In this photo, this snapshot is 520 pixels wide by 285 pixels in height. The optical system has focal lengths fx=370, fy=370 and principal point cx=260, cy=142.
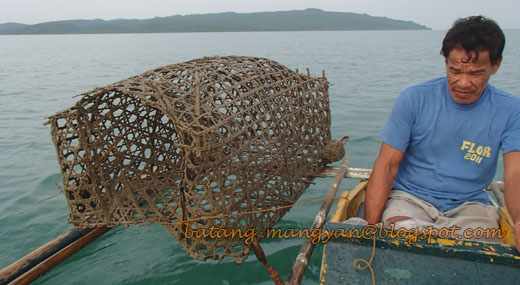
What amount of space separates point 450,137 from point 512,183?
1.18 ft

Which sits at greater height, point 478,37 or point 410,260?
point 478,37

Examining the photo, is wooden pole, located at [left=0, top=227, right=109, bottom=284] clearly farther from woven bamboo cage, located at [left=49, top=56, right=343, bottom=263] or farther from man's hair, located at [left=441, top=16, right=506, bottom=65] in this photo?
man's hair, located at [left=441, top=16, right=506, bottom=65]

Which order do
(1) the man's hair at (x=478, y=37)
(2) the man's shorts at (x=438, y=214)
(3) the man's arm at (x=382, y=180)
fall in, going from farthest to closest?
(3) the man's arm at (x=382, y=180) < (2) the man's shorts at (x=438, y=214) < (1) the man's hair at (x=478, y=37)

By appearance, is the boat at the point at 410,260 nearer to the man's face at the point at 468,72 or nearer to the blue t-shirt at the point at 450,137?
the blue t-shirt at the point at 450,137

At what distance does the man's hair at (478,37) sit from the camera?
1.75m

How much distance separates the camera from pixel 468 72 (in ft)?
5.95

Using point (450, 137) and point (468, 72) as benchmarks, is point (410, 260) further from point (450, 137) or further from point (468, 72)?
point (468, 72)

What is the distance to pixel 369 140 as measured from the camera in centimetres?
672

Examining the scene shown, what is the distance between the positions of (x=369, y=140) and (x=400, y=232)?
5254 millimetres

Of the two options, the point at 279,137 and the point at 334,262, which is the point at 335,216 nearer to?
the point at 334,262

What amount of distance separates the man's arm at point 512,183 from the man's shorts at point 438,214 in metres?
0.13

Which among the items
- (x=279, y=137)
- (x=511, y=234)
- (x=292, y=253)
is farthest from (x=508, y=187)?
(x=292, y=253)

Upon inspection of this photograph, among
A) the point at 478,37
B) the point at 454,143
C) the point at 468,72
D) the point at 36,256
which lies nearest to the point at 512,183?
the point at 454,143

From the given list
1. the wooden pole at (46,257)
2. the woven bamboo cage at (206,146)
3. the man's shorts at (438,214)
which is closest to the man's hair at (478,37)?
the man's shorts at (438,214)
